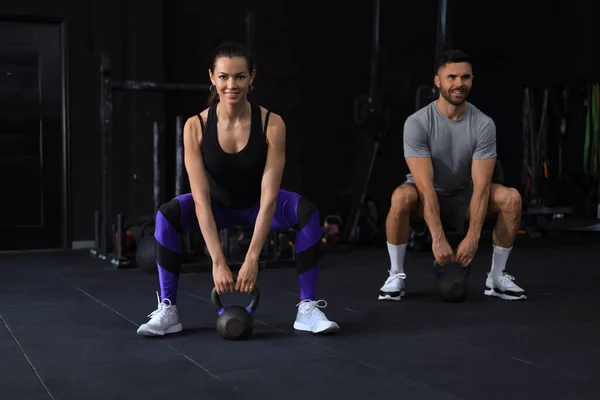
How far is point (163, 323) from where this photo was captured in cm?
230

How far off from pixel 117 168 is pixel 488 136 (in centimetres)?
282

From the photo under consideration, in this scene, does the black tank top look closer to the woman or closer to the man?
the woman

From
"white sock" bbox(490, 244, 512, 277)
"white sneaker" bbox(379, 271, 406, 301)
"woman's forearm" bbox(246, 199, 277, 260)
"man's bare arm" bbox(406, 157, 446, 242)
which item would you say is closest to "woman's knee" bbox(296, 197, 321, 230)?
"woman's forearm" bbox(246, 199, 277, 260)

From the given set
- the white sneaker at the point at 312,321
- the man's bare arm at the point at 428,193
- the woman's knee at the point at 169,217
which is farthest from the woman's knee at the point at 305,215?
the man's bare arm at the point at 428,193

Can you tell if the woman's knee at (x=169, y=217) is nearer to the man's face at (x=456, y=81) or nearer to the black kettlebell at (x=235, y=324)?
the black kettlebell at (x=235, y=324)

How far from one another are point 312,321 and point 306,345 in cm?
17

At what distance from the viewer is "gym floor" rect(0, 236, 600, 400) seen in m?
1.74

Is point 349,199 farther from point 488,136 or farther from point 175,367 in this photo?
point 175,367

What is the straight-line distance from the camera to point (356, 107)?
4.94m

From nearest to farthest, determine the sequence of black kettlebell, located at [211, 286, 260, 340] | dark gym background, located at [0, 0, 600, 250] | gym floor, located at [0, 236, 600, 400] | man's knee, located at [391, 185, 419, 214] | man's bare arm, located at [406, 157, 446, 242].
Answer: gym floor, located at [0, 236, 600, 400] → black kettlebell, located at [211, 286, 260, 340] → man's bare arm, located at [406, 157, 446, 242] → man's knee, located at [391, 185, 419, 214] → dark gym background, located at [0, 0, 600, 250]

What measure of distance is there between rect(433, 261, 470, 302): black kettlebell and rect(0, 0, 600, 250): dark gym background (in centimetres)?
201

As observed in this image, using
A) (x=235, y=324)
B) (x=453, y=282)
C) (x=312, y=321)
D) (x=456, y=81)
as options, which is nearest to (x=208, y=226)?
(x=235, y=324)

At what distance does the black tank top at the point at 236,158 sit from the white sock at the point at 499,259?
1.15 meters

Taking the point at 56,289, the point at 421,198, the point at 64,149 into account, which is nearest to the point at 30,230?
the point at 64,149
